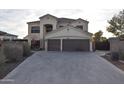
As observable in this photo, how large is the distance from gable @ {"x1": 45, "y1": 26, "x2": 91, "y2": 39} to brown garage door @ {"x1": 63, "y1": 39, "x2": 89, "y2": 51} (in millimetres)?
689

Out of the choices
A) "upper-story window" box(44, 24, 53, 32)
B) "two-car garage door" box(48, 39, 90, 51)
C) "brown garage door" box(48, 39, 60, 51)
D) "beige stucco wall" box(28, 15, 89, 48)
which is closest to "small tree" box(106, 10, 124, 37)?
"beige stucco wall" box(28, 15, 89, 48)

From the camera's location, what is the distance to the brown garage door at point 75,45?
97.8ft

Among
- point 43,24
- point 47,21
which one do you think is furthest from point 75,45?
point 43,24

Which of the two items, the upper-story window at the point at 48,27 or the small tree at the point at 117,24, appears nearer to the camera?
the small tree at the point at 117,24

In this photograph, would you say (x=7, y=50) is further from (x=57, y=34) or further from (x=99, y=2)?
(x=57, y=34)

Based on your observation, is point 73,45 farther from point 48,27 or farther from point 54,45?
point 48,27

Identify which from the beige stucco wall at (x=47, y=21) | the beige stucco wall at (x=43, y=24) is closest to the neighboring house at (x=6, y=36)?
the beige stucco wall at (x=43, y=24)

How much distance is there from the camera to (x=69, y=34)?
100 feet

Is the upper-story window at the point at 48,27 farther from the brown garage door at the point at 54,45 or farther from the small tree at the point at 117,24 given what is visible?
the small tree at the point at 117,24

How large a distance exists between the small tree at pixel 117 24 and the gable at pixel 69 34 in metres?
6.13

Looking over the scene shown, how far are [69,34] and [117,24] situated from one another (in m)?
9.13

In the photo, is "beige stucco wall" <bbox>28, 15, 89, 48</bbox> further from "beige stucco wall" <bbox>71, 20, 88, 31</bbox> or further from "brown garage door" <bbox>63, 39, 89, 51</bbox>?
"brown garage door" <bbox>63, 39, 89, 51</bbox>

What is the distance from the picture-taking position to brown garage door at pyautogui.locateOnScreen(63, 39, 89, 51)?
2980 centimetres

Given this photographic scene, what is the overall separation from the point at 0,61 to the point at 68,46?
18.4m
